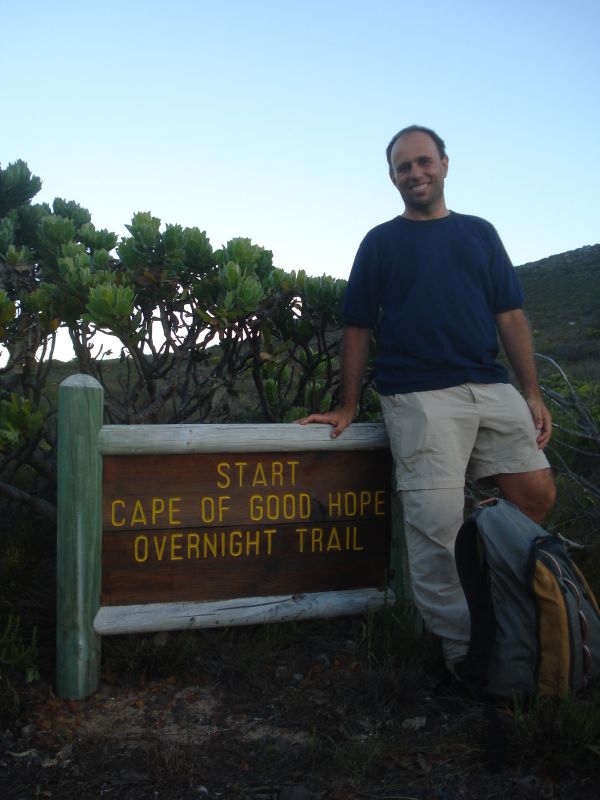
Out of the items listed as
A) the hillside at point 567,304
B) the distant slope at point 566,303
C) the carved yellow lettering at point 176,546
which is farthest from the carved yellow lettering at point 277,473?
the distant slope at point 566,303

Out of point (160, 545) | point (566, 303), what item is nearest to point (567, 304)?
point (566, 303)

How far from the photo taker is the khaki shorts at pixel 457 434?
126 inches

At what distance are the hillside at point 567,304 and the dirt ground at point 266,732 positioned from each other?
39.9 feet

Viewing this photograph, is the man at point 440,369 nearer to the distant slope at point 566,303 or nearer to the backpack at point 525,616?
the backpack at point 525,616

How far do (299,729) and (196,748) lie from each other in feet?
1.29

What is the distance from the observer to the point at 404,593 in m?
3.54

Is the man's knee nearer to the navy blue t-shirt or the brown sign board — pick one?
the navy blue t-shirt

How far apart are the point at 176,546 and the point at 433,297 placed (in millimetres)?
1488

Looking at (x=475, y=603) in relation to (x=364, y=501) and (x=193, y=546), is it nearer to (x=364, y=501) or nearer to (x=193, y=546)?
(x=364, y=501)

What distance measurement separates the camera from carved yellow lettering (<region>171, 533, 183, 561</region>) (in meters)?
3.22

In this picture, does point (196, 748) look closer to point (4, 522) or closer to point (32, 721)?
point (32, 721)

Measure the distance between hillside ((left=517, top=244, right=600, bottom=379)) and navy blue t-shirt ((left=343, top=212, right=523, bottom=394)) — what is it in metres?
11.6

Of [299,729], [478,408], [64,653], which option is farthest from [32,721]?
[478,408]

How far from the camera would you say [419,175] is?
3355mm
